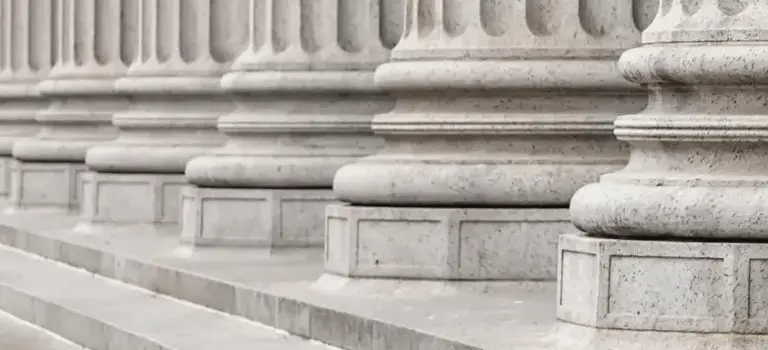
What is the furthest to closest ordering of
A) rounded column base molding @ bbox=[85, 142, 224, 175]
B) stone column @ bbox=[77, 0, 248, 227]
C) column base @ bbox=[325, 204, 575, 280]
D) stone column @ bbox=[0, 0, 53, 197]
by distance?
1. stone column @ bbox=[0, 0, 53, 197]
2. rounded column base molding @ bbox=[85, 142, 224, 175]
3. stone column @ bbox=[77, 0, 248, 227]
4. column base @ bbox=[325, 204, 575, 280]

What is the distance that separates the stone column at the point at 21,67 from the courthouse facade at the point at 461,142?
374 cm

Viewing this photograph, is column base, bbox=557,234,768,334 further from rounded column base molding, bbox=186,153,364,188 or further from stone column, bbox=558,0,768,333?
rounded column base molding, bbox=186,153,364,188

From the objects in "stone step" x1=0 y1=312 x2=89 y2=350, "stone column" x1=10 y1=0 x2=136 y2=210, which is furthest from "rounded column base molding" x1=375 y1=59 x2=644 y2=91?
"stone column" x1=10 y1=0 x2=136 y2=210

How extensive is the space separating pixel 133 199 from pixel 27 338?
6.49m

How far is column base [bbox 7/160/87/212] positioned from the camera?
89.7ft

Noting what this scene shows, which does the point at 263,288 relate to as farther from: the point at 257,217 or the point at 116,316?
the point at 257,217

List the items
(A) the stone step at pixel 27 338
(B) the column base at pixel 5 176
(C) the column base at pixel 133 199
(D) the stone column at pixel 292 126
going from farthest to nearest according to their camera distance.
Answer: (B) the column base at pixel 5 176, (C) the column base at pixel 133 199, (D) the stone column at pixel 292 126, (A) the stone step at pixel 27 338

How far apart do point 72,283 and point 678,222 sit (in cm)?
934

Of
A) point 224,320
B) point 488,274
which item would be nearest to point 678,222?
point 488,274

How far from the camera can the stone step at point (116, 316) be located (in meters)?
13.7

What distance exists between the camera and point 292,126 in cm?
1872

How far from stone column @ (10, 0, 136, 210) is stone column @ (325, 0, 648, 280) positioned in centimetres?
1089

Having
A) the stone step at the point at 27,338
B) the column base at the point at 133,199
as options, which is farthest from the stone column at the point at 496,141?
the column base at the point at 133,199

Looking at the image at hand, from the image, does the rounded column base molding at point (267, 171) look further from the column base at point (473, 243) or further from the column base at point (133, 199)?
the column base at point (473, 243)
